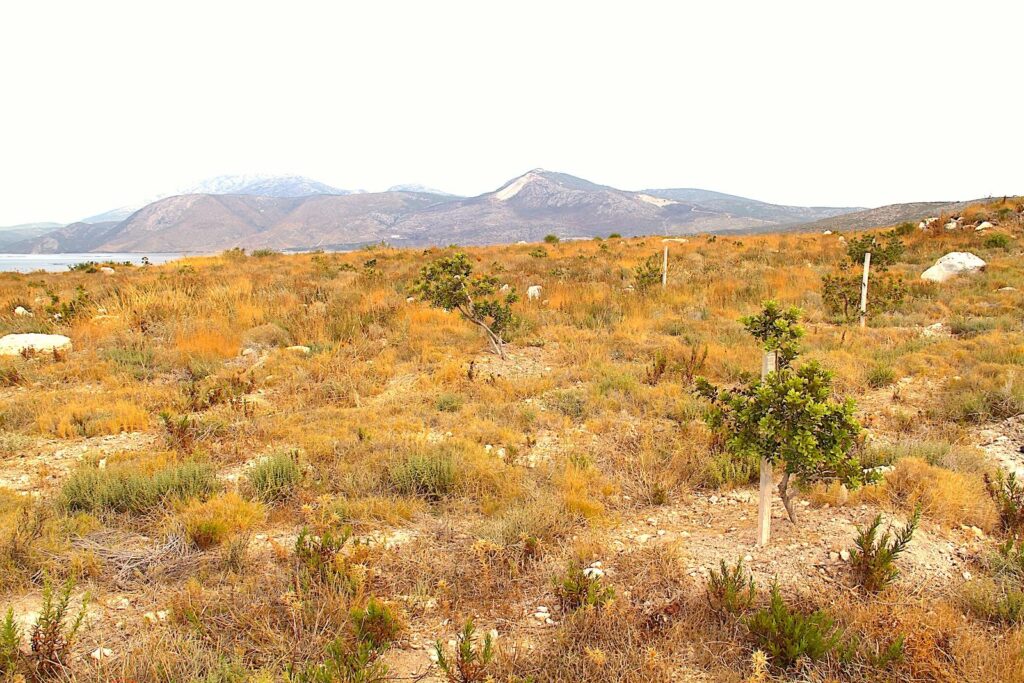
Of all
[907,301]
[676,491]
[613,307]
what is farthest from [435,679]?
[907,301]

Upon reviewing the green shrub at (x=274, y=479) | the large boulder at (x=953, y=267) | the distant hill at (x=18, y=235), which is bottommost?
the green shrub at (x=274, y=479)

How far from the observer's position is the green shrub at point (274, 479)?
4.04 meters

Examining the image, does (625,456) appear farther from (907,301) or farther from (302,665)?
(907,301)

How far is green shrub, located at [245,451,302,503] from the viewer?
13.2ft

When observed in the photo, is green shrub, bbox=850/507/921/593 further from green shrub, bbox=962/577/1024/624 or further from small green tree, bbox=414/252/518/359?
small green tree, bbox=414/252/518/359

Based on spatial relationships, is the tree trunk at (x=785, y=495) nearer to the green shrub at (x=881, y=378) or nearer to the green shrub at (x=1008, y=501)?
the green shrub at (x=1008, y=501)

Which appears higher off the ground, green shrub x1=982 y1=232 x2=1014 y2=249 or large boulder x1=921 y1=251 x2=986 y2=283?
green shrub x1=982 y1=232 x2=1014 y2=249

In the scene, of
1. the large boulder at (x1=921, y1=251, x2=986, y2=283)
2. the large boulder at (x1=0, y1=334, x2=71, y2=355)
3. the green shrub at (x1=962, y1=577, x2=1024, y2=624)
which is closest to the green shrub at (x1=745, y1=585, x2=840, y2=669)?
the green shrub at (x1=962, y1=577, x2=1024, y2=624)

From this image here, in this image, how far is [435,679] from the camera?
7.72 feet

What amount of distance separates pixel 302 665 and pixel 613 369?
5.45 m

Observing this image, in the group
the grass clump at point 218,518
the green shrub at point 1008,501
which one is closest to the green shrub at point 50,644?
the grass clump at point 218,518

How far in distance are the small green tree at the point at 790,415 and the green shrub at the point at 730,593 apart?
2.44 ft

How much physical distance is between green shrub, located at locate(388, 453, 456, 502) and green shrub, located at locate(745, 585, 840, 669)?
2.42m

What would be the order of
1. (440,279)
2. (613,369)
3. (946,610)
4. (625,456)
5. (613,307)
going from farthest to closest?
(613,307) → (440,279) → (613,369) → (625,456) → (946,610)
